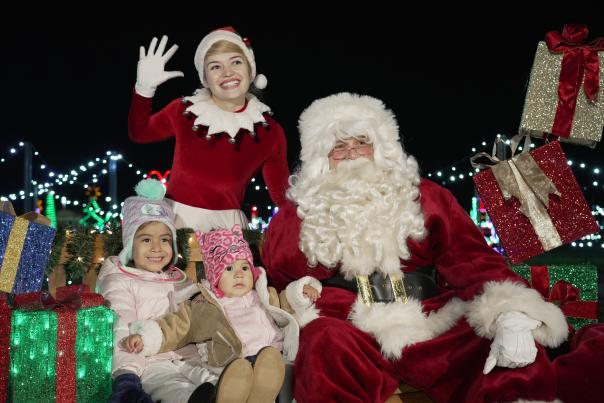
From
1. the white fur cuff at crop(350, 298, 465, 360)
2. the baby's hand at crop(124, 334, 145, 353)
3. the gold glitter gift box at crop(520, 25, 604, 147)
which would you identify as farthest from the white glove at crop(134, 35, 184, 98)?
the gold glitter gift box at crop(520, 25, 604, 147)

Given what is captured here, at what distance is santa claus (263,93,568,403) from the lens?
2.47 metres

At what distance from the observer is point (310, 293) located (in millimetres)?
3012

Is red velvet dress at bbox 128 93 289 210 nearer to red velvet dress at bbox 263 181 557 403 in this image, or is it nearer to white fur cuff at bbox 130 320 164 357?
red velvet dress at bbox 263 181 557 403

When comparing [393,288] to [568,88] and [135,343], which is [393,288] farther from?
[568,88]

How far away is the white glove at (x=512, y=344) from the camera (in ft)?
7.83

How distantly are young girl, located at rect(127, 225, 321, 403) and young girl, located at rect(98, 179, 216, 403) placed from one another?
0.29 feet

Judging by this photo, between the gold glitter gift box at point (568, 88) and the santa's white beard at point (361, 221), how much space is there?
867 mm

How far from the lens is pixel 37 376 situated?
2.56 meters

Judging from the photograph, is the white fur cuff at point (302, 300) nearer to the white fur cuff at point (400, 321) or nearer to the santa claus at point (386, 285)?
the santa claus at point (386, 285)

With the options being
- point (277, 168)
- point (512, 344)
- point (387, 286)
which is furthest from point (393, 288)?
point (277, 168)

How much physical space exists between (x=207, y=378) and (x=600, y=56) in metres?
2.53

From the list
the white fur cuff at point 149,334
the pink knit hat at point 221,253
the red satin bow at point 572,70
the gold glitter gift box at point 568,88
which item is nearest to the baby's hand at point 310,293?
the pink knit hat at point 221,253

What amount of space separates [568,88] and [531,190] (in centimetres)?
56

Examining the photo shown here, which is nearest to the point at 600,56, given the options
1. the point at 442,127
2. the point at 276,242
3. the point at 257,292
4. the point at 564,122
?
the point at 564,122
